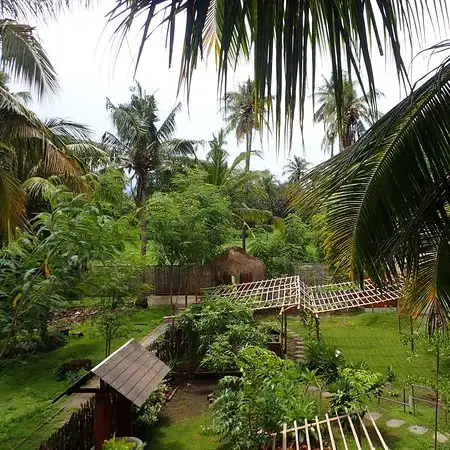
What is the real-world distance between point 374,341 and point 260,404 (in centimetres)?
686

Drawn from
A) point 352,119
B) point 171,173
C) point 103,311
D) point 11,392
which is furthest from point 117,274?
point 352,119

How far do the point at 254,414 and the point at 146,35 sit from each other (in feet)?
15.1

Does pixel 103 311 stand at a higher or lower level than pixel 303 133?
lower

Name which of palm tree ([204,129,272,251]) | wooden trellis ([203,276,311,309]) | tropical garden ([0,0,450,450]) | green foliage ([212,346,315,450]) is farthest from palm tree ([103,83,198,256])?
green foliage ([212,346,315,450])

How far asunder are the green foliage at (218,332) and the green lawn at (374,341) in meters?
2.67

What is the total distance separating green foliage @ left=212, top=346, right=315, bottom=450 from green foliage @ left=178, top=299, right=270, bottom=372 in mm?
1694

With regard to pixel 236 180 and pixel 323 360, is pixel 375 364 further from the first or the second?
pixel 236 180

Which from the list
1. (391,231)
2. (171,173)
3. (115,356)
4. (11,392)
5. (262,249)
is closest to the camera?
(391,231)

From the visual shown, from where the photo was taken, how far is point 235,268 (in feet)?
47.5

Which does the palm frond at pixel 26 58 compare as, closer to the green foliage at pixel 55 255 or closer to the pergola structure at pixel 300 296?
the green foliage at pixel 55 255

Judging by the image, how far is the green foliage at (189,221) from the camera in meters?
11.5

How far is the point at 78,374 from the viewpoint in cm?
744

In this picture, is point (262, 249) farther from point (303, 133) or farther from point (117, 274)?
point (303, 133)

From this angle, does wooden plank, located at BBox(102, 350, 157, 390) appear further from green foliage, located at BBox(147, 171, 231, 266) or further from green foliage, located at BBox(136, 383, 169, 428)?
green foliage, located at BBox(147, 171, 231, 266)
